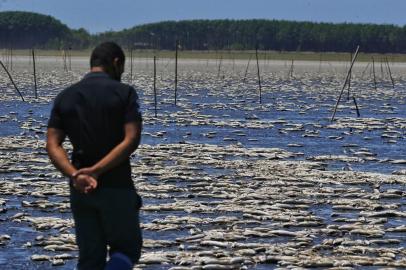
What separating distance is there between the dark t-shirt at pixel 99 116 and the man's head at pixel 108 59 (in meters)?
0.13

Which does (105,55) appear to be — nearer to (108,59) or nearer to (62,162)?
(108,59)

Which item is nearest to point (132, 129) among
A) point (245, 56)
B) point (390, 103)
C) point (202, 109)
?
point (202, 109)

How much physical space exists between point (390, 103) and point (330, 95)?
7346mm

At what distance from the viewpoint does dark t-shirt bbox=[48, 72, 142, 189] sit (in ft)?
28.8

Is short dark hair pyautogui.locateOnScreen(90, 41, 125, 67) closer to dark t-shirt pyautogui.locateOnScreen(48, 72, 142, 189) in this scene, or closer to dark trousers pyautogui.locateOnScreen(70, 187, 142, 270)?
dark t-shirt pyautogui.locateOnScreen(48, 72, 142, 189)

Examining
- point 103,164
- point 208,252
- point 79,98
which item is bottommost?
point 208,252

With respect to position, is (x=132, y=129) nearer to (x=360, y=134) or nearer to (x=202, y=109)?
(x=360, y=134)

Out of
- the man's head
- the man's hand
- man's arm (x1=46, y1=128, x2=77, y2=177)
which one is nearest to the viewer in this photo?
the man's hand

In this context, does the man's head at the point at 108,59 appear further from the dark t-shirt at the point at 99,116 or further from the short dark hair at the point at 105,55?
the dark t-shirt at the point at 99,116

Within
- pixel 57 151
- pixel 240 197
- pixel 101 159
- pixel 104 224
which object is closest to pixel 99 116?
pixel 101 159

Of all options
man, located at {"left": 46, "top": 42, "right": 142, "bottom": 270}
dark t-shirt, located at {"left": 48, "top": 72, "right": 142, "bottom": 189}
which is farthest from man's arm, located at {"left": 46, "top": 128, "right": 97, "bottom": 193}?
dark t-shirt, located at {"left": 48, "top": 72, "right": 142, "bottom": 189}

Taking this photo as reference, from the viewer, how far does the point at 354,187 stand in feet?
60.4

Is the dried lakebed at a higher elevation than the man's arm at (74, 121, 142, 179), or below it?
below

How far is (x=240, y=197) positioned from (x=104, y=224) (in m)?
8.04
